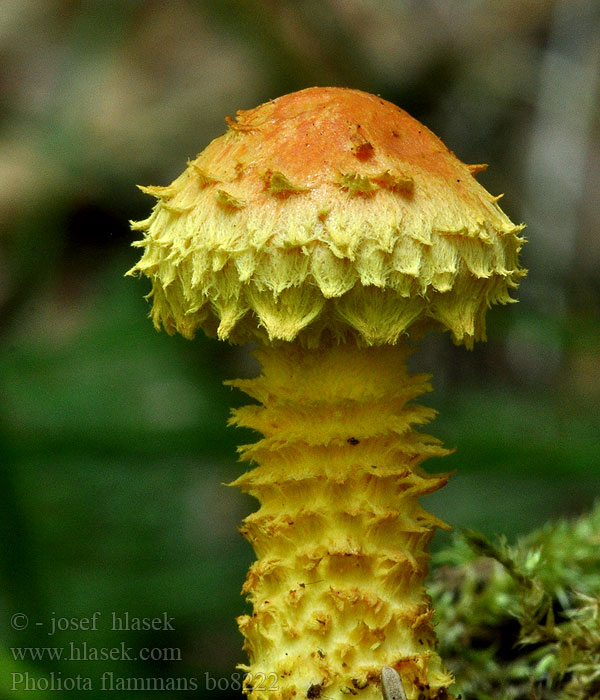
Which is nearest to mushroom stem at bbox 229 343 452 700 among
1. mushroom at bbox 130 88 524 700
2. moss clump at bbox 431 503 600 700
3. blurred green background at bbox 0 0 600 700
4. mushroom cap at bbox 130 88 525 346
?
mushroom at bbox 130 88 524 700

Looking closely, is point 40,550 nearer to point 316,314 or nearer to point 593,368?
point 316,314

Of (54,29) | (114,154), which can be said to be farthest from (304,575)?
(54,29)

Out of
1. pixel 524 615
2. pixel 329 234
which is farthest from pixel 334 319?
pixel 524 615

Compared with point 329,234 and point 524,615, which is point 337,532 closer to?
point 329,234

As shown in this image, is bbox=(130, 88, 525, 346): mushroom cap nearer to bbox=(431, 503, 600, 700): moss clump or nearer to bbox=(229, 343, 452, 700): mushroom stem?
bbox=(229, 343, 452, 700): mushroom stem

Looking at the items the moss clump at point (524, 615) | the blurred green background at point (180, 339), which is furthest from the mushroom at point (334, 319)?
the blurred green background at point (180, 339)

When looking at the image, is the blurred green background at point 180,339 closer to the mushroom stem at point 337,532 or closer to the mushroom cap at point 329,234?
the mushroom stem at point 337,532
